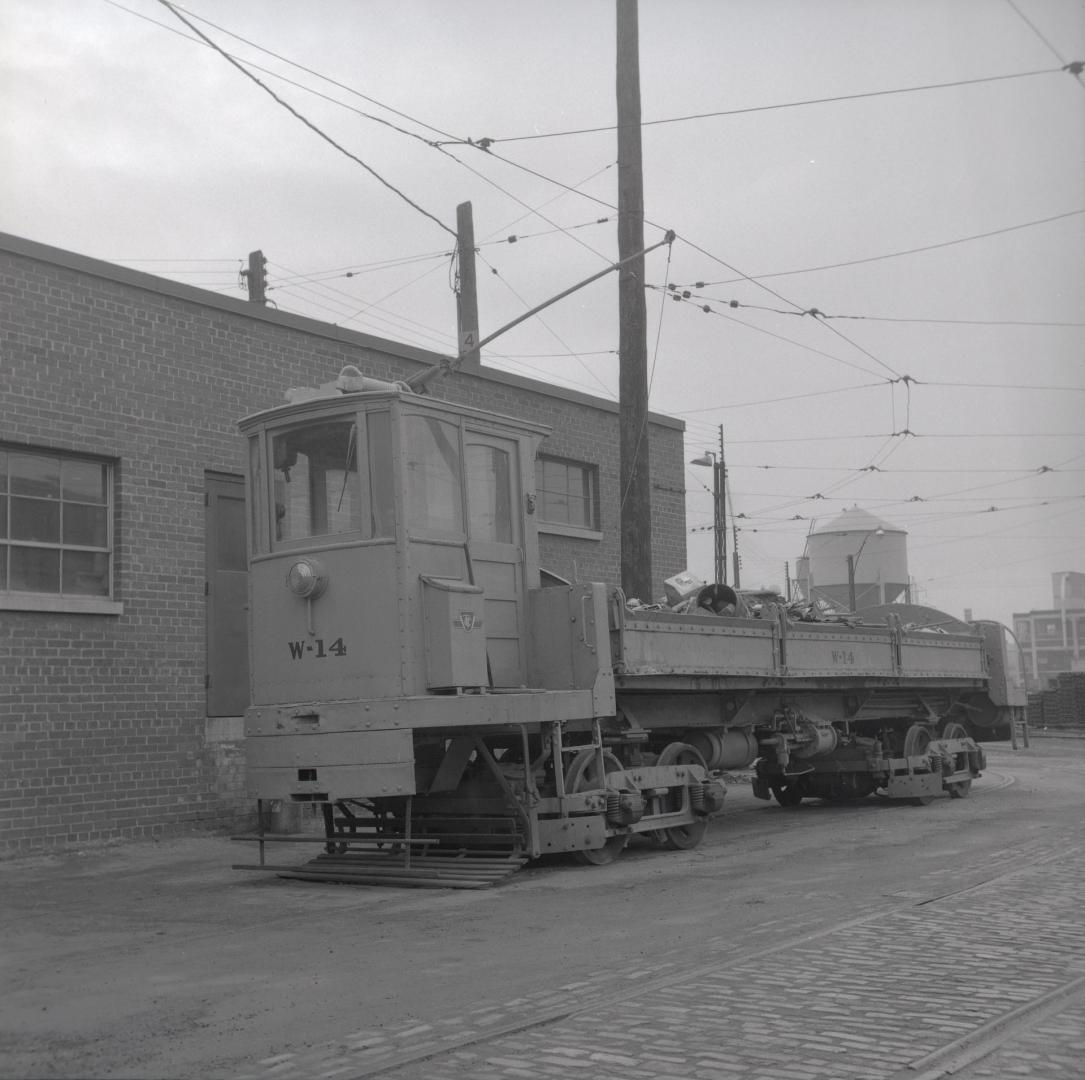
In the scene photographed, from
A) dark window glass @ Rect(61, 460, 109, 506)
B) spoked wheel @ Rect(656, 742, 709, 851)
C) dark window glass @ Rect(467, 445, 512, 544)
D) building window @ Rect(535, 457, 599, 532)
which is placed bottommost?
spoked wheel @ Rect(656, 742, 709, 851)

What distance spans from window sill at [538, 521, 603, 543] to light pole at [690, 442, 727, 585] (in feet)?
38.2

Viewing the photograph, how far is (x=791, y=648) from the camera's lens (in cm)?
1302

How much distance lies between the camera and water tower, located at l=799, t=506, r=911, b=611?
136 ft

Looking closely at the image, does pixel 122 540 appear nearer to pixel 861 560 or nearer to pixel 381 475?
pixel 381 475

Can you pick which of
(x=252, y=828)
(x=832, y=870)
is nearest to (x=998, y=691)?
(x=832, y=870)

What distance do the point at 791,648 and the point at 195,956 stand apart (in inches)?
290

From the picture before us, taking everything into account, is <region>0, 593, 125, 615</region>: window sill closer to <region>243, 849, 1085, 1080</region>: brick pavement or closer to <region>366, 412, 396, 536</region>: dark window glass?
<region>366, 412, 396, 536</region>: dark window glass

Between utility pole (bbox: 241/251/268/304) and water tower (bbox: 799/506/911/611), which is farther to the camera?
water tower (bbox: 799/506/911/611)

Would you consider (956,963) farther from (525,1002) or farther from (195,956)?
(195,956)

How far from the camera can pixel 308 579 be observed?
9867 mm

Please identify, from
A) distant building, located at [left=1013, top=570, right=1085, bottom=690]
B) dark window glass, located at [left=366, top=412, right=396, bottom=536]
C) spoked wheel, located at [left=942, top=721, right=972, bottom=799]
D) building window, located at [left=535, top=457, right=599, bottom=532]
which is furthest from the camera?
distant building, located at [left=1013, top=570, right=1085, bottom=690]

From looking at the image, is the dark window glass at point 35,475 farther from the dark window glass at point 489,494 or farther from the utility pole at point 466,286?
the utility pole at point 466,286

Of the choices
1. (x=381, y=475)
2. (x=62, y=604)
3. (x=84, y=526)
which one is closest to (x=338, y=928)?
(x=381, y=475)

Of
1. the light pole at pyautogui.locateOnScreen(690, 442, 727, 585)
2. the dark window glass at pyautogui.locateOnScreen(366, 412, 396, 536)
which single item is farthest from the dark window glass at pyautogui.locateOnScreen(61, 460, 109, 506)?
the light pole at pyautogui.locateOnScreen(690, 442, 727, 585)
